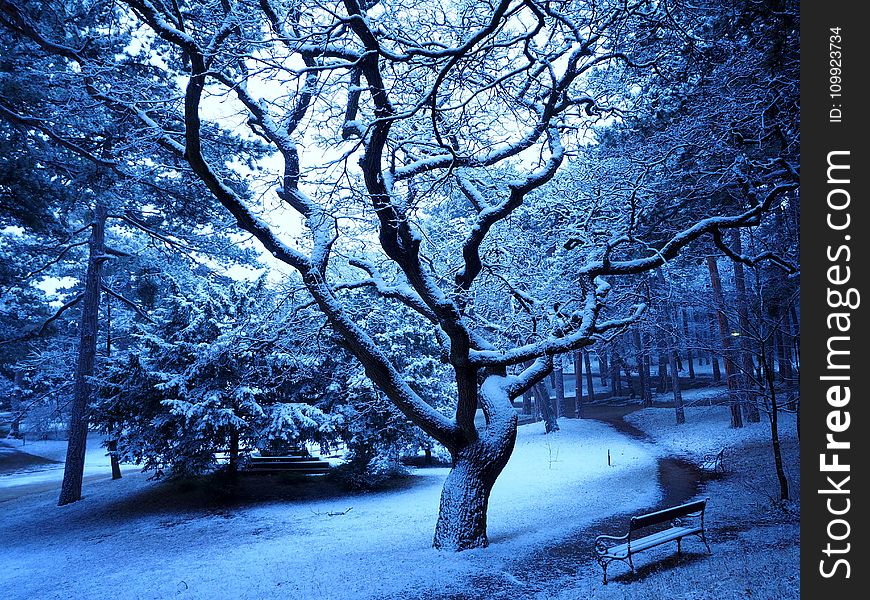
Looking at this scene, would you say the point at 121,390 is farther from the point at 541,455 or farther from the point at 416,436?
the point at 541,455

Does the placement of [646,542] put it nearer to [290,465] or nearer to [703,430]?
[290,465]

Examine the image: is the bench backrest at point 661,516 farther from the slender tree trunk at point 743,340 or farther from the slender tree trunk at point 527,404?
the slender tree trunk at point 527,404

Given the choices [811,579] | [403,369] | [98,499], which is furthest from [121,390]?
[811,579]

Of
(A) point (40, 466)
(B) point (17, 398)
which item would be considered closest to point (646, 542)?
(A) point (40, 466)

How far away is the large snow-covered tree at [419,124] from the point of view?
18.5ft

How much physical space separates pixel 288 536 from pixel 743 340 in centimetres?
1021

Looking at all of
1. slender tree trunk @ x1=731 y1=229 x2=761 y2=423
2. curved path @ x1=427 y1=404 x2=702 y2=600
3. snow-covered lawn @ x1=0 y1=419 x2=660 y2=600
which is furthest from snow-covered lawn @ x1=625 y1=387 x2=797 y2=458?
curved path @ x1=427 y1=404 x2=702 y2=600

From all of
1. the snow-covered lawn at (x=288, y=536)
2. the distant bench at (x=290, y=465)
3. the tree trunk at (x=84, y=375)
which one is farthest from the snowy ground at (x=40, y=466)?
the distant bench at (x=290, y=465)

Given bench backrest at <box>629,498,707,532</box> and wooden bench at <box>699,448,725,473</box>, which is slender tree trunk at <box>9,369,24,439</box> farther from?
wooden bench at <box>699,448,725,473</box>

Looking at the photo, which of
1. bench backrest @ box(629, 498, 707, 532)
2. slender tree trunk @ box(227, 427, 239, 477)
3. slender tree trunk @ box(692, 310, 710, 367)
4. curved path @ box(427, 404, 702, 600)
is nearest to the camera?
curved path @ box(427, 404, 702, 600)

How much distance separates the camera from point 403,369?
12805 mm

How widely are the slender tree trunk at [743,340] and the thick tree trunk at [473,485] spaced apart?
13.6 ft

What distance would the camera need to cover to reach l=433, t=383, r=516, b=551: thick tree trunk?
→ 255 inches

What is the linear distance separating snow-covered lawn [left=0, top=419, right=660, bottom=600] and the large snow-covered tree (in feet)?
3.71
